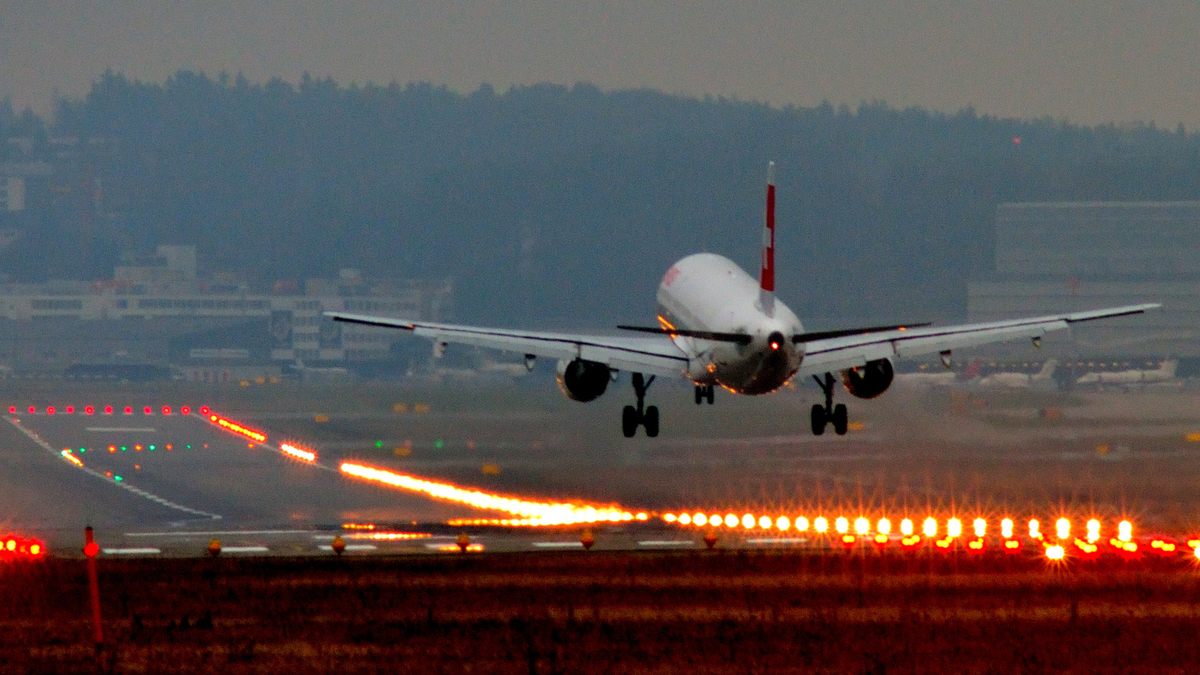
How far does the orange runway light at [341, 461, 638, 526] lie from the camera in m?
54.8

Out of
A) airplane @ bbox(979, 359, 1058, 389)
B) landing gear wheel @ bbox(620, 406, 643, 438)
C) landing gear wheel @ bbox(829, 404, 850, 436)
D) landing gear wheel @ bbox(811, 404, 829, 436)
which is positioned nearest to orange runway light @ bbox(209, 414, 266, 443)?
landing gear wheel @ bbox(620, 406, 643, 438)

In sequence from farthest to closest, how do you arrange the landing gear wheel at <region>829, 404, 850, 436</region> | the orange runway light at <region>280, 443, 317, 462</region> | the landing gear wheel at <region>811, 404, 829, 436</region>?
the orange runway light at <region>280, 443, 317, 462</region>
the landing gear wheel at <region>811, 404, 829, 436</region>
the landing gear wheel at <region>829, 404, 850, 436</region>

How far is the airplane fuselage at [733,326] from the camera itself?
5044 centimetres

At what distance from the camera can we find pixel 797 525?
51.6 m

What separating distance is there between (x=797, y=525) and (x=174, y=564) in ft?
55.7

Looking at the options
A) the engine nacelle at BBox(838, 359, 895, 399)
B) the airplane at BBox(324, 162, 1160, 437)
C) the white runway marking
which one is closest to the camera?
the white runway marking

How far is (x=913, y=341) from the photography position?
56.8m

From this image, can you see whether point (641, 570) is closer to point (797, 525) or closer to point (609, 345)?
point (797, 525)

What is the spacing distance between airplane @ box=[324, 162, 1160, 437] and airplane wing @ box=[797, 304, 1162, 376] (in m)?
0.03

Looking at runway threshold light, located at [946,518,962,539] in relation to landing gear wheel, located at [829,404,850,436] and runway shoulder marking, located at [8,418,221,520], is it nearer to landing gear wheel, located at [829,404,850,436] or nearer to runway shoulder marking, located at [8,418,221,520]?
landing gear wheel, located at [829,404,850,436]

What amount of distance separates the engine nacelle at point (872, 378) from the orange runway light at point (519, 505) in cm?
758

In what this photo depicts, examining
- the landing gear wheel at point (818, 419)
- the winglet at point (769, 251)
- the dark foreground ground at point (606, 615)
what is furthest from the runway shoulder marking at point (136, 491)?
the landing gear wheel at point (818, 419)

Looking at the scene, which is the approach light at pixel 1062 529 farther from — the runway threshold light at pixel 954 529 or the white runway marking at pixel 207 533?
the white runway marking at pixel 207 533

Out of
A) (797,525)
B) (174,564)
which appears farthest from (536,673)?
(797,525)
